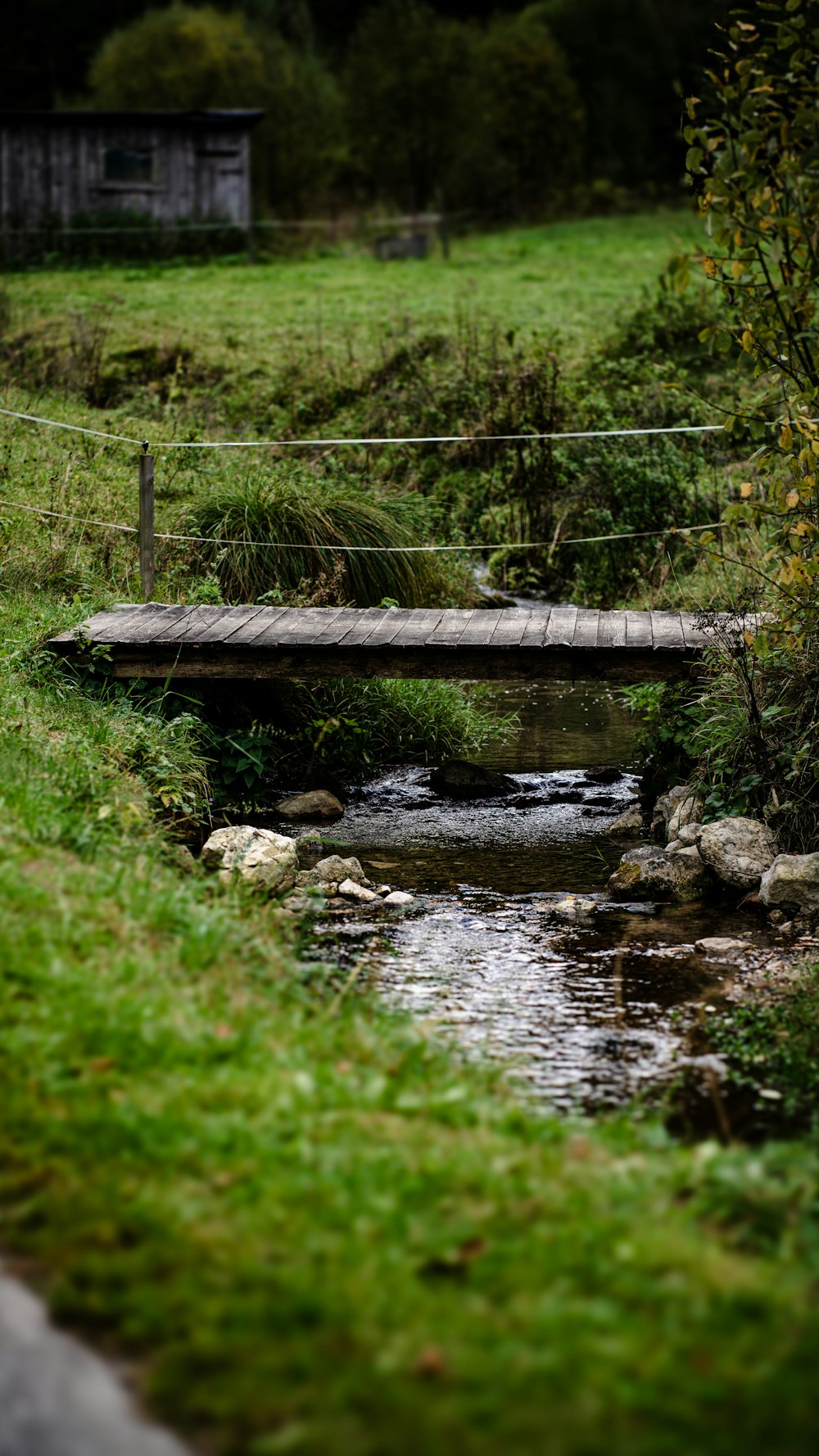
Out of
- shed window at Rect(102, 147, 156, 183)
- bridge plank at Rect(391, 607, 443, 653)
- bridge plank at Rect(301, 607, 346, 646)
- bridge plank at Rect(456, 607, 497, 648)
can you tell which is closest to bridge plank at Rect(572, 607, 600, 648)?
bridge plank at Rect(456, 607, 497, 648)

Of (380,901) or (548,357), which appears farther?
(548,357)

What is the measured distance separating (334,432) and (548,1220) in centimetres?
1217

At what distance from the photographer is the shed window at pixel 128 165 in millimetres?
26031

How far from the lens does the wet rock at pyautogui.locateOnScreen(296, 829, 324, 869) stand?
748 centimetres

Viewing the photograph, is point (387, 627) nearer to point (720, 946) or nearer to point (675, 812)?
point (675, 812)

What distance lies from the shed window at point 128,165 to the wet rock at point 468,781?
67.1 ft

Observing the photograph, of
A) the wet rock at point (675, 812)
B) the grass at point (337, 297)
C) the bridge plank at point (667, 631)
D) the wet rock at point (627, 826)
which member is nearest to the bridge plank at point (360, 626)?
the bridge plank at point (667, 631)

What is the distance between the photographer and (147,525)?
9.31 meters

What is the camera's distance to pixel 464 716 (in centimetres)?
978

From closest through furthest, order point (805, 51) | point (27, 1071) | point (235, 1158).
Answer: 1. point (235, 1158)
2. point (27, 1071)
3. point (805, 51)

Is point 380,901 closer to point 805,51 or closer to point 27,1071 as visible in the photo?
point 27,1071

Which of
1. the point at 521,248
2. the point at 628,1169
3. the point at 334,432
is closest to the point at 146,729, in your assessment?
the point at 628,1169

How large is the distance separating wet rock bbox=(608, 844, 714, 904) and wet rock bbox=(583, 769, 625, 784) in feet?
6.72

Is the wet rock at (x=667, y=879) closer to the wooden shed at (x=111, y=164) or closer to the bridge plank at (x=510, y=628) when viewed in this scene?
Answer: the bridge plank at (x=510, y=628)
